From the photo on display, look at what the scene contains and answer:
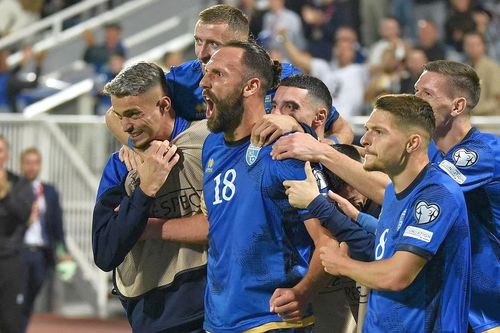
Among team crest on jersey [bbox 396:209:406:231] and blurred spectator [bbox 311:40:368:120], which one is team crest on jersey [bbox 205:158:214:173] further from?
blurred spectator [bbox 311:40:368:120]

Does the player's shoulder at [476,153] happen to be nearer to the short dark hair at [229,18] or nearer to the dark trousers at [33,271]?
the short dark hair at [229,18]

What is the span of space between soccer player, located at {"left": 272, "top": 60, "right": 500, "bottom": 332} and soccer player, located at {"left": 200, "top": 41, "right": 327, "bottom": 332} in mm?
431

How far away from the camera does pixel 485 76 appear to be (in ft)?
41.3

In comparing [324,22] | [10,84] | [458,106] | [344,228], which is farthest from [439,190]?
[10,84]

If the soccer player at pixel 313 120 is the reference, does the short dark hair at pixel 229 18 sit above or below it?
above

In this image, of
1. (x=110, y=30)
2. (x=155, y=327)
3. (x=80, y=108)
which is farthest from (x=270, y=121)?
(x=110, y=30)

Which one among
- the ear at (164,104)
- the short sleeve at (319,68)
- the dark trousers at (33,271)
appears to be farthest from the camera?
the short sleeve at (319,68)

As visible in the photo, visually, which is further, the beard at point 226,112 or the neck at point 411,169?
the beard at point 226,112

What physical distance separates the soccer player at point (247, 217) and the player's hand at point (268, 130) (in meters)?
0.04

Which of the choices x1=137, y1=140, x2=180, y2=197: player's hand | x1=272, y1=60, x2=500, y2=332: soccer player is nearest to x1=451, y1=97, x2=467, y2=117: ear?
x1=272, y1=60, x2=500, y2=332: soccer player

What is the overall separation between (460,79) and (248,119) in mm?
1140

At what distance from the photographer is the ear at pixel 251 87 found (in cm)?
516

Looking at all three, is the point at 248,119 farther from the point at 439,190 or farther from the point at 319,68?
the point at 319,68

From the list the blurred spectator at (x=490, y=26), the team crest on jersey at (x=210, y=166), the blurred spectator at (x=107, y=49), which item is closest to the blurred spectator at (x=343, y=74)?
the blurred spectator at (x=490, y=26)
